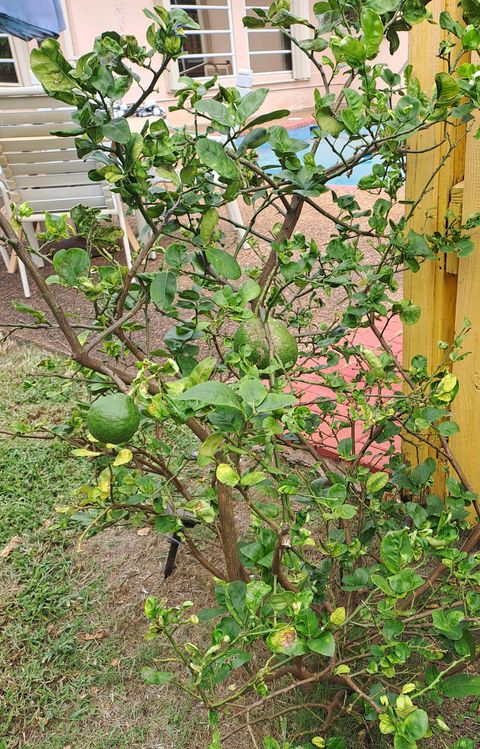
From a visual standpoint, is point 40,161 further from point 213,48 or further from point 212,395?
point 213,48

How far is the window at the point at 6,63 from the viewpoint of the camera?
378 inches

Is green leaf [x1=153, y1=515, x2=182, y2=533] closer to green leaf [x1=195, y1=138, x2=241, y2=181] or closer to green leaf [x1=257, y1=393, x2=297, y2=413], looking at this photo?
green leaf [x1=257, y1=393, x2=297, y2=413]

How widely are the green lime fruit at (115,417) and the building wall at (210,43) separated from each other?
23.5 ft

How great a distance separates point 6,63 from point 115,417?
10759 millimetres

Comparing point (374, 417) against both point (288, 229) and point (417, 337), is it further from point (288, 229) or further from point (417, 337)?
point (417, 337)

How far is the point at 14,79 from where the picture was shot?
395 inches

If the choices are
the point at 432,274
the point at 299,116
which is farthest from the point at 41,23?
the point at 299,116

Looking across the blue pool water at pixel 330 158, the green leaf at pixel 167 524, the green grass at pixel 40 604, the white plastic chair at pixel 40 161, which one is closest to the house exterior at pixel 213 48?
the blue pool water at pixel 330 158

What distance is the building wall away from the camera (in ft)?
33.0

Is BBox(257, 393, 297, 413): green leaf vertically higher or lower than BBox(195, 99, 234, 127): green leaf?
lower

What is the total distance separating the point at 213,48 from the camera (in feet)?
54.4

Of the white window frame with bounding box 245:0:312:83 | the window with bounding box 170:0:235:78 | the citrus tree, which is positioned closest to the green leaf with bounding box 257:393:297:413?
the citrus tree

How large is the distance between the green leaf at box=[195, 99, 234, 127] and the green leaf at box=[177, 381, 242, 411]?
488 millimetres

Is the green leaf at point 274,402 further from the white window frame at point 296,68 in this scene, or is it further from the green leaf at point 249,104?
the white window frame at point 296,68
